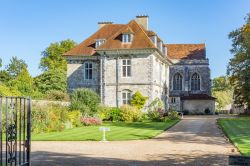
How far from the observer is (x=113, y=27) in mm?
47469

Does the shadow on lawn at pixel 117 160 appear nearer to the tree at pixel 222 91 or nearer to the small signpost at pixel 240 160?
the small signpost at pixel 240 160

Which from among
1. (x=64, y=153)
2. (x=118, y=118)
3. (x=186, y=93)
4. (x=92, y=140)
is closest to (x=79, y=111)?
(x=118, y=118)

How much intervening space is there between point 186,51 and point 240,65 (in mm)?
13750

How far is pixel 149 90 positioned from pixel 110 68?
15.1 ft

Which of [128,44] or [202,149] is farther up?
[128,44]

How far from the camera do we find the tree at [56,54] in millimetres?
69938

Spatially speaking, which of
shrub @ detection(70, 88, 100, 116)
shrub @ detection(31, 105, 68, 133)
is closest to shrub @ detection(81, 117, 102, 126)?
shrub @ detection(70, 88, 100, 116)

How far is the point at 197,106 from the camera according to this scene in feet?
190

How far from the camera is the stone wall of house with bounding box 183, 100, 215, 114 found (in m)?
57.9

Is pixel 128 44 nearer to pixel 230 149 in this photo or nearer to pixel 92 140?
pixel 92 140

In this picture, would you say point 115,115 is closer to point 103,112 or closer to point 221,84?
point 103,112

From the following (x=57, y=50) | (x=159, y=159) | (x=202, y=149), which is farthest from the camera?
(x=57, y=50)

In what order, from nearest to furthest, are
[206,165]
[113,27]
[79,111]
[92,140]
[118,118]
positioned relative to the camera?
1. [206,165]
2. [92,140]
3. [79,111]
4. [118,118]
5. [113,27]

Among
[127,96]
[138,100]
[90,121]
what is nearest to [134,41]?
[127,96]
